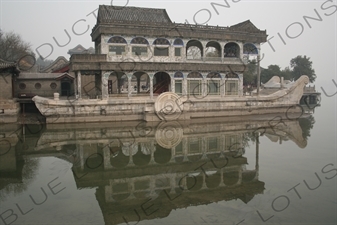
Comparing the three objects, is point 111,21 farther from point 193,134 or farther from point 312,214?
point 312,214

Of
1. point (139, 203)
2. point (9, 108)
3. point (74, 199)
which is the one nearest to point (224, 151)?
point (139, 203)

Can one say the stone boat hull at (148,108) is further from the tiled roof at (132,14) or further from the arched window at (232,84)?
the tiled roof at (132,14)

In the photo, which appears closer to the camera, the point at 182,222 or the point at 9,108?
the point at 182,222

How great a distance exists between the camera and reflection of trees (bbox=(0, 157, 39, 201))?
9266 millimetres

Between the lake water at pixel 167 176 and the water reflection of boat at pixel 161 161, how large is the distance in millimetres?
42

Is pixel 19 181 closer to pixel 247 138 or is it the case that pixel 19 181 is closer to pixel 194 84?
pixel 247 138

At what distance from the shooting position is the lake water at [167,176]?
301 inches

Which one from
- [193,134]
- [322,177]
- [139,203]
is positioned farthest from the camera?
[193,134]

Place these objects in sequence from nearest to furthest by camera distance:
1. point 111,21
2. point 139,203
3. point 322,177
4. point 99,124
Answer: point 139,203 < point 322,177 < point 99,124 < point 111,21

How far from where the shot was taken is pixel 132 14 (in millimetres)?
25141

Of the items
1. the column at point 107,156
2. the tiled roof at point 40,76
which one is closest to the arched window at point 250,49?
the tiled roof at point 40,76

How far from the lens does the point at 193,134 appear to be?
1830cm

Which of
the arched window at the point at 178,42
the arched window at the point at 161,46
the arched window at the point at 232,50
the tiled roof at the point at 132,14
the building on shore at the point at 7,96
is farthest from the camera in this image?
the arched window at the point at 232,50

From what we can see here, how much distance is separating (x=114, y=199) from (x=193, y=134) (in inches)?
395
